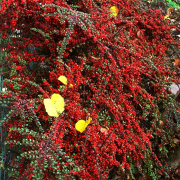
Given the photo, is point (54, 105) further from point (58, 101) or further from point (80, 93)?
point (80, 93)

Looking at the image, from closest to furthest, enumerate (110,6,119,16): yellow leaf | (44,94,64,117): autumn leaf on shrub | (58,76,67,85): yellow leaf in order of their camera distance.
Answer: (44,94,64,117): autumn leaf on shrub
(58,76,67,85): yellow leaf
(110,6,119,16): yellow leaf

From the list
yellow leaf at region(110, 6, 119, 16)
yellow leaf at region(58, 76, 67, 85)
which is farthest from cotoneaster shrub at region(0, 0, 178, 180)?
yellow leaf at region(110, 6, 119, 16)

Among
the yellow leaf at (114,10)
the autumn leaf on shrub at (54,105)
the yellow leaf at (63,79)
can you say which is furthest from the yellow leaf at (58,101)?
the yellow leaf at (114,10)

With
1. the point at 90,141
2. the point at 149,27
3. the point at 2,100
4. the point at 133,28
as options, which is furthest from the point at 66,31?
the point at 149,27

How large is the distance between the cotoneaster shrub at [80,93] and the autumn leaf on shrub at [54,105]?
2.7 inches

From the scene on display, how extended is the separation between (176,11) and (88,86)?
81.1 inches

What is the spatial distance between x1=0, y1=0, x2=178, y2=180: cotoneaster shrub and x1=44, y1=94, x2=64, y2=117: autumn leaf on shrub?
68 millimetres

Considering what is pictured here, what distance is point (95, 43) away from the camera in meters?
1.66

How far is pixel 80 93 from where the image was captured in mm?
1683

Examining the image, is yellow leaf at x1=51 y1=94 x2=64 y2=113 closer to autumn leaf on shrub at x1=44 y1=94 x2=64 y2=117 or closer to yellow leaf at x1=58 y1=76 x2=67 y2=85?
autumn leaf on shrub at x1=44 y1=94 x2=64 y2=117

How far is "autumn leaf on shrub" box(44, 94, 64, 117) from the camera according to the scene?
1268mm

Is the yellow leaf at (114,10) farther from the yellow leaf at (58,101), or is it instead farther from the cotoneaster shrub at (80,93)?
the yellow leaf at (58,101)

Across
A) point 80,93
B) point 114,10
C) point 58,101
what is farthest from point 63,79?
point 114,10

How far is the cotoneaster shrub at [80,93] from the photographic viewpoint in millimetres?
1313
